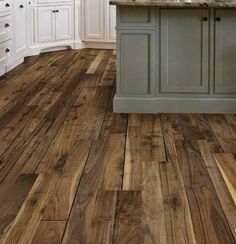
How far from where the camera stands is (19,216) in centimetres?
236

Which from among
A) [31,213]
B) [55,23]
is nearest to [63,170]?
[31,213]

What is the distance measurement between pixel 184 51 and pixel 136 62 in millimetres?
398

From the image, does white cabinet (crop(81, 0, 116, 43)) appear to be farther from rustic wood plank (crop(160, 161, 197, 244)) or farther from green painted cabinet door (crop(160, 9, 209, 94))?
rustic wood plank (crop(160, 161, 197, 244))

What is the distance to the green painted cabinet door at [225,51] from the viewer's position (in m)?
4.14

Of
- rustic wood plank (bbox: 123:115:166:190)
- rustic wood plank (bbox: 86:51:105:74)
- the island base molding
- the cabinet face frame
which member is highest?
the cabinet face frame

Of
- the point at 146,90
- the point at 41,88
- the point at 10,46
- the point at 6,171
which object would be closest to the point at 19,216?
the point at 6,171

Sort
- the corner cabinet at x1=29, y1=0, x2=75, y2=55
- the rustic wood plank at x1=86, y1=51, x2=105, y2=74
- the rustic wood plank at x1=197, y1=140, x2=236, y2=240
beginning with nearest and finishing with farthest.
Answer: the rustic wood plank at x1=197, y1=140, x2=236, y2=240 → the rustic wood plank at x1=86, y1=51, x2=105, y2=74 → the corner cabinet at x1=29, y1=0, x2=75, y2=55

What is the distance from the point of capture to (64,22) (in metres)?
8.41

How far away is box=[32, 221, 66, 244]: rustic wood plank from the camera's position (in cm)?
213

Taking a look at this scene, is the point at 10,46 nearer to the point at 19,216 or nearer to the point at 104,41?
the point at 104,41

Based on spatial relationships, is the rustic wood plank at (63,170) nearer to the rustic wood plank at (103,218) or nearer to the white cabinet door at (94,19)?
the rustic wood plank at (103,218)

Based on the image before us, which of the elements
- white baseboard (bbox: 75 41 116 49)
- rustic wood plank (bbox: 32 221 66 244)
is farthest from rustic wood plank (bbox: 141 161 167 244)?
white baseboard (bbox: 75 41 116 49)

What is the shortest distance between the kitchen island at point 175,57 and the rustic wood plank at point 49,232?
7.19 ft

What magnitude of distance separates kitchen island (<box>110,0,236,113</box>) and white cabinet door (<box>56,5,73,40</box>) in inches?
168
